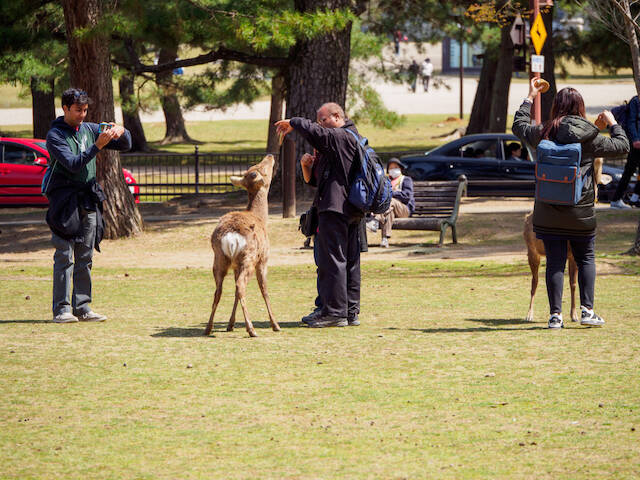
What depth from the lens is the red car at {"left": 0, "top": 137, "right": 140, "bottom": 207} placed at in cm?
2139

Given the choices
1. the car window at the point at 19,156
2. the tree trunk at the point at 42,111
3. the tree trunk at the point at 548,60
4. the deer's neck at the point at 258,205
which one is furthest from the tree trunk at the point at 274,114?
the deer's neck at the point at 258,205

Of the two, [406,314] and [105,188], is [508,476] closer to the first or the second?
[406,314]

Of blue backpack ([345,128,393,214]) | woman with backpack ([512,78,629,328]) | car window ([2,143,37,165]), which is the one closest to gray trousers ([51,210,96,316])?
blue backpack ([345,128,393,214])

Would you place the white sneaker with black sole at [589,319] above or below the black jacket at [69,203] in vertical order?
below

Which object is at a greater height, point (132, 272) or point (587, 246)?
point (587, 246)

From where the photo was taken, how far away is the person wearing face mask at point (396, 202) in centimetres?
1571

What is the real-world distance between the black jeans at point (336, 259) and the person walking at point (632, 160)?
339 inches

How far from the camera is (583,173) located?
8008 millimetres

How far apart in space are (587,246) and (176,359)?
11.2 ft

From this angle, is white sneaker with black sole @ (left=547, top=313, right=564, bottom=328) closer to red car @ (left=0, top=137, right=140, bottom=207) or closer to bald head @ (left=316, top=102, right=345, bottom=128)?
bald head @ (left=316, top=102, right=345, bottom=128)

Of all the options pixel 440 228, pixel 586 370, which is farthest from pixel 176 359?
pixel 440 228

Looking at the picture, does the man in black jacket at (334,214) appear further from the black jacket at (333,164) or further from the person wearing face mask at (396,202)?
the person wearing face mask at (396,202)

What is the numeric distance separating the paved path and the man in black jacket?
3443cm

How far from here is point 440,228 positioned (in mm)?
15617
